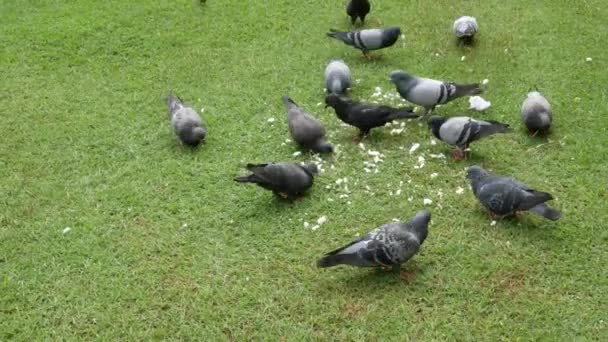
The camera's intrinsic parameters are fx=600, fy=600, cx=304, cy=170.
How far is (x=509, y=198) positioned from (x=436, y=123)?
1.11 meters

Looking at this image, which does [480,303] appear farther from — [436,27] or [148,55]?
[148,55]

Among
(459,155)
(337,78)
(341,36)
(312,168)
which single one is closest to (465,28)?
(341,36)

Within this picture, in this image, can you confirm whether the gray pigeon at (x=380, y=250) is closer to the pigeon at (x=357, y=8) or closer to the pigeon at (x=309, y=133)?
the pigeon at (x=309, y=133)

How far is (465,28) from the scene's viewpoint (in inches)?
266

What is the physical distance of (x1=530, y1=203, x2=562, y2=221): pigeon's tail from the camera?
14.4ft

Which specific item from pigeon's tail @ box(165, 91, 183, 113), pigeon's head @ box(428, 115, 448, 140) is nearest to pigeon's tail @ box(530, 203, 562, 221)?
pigeon's head @ box(428, 115, 448, 140)

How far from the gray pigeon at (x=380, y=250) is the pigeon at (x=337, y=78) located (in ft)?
7.48

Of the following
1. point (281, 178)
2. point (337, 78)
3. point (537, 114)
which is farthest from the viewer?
point (337, 78)

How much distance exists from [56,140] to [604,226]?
500cm

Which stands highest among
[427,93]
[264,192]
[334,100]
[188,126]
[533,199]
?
[533,199]

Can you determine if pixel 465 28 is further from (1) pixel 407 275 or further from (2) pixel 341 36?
(1) pixel 407 275

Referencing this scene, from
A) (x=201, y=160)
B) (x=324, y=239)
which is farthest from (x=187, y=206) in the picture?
(x=324, y=239)

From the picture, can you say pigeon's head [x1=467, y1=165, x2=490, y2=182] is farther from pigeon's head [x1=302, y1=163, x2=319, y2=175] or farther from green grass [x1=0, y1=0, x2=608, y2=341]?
pigeon's head [x1=302, y1=163, x2=319, y2=175]

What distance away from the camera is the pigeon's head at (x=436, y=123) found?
5230mm
